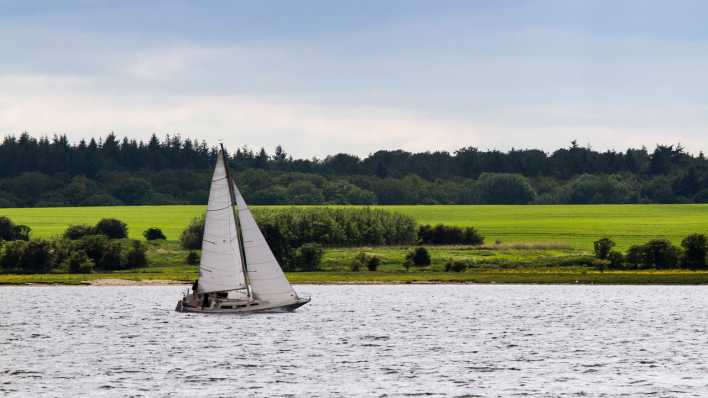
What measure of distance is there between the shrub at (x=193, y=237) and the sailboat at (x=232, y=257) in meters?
91.4

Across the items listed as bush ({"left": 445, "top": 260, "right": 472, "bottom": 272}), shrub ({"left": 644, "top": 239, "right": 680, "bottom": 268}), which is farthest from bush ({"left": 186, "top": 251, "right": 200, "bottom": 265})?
shrub ({"left": 644, "top": 239, "right": 680, "bottom": 268})

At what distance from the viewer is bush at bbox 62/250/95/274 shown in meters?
157

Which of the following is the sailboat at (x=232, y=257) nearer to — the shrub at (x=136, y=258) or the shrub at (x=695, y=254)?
the shrub at (x=136, y=258)

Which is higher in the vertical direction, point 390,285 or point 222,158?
point 222,158

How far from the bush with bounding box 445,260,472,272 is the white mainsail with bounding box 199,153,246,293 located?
66.2m

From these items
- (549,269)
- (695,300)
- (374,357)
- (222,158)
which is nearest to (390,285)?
(549,269)

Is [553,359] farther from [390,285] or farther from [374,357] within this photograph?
[390,285]

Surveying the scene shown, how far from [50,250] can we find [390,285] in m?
42.5

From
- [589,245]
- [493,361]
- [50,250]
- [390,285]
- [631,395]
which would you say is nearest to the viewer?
[631,395]

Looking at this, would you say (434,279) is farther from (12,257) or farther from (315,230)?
(12,257)

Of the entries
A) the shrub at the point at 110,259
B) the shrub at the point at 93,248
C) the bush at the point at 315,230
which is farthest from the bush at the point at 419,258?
the shrub at the point at 93,248

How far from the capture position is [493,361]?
70.1 metres

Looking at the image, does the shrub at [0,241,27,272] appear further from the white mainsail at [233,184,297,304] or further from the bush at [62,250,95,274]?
the white mainsail at [233,184,297,304]

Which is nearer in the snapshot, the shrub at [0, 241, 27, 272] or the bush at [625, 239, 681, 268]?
the bush at [625, 239, 681, 268]
